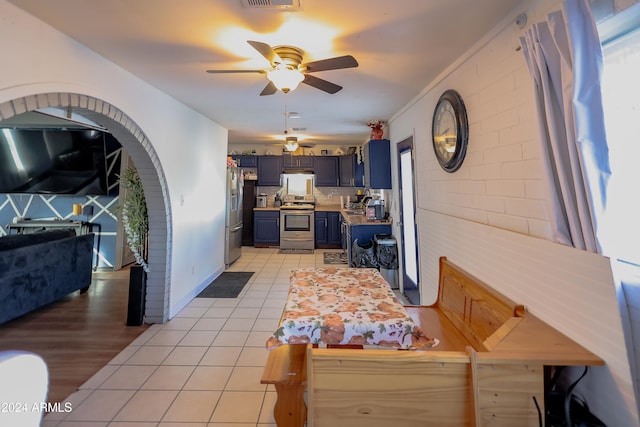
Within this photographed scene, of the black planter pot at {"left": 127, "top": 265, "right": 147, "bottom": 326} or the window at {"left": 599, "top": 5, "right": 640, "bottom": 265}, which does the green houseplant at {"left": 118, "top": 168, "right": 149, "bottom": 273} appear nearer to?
the black planter pot at {"left": 127, "top": 265, "right": 147, "bottom": 326}

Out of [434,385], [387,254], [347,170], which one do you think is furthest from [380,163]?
[434,385]

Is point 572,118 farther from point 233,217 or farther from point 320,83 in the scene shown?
point 233,217

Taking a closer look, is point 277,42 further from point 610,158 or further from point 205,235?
point 205,235

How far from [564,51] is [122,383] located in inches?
131

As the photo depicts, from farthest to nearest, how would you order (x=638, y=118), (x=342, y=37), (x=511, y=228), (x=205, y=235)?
(x=205, y=235) → (x=342, y=37) → (x=511, y=228) → (x=638, y=118)

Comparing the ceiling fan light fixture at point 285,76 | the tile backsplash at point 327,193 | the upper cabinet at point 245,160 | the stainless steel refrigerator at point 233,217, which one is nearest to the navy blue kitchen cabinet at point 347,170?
the tile backsplash at point 327,193

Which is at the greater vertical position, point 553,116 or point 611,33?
point 611,33

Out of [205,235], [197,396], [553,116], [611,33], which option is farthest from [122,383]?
[611,33]

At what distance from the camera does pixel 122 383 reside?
1.98 m

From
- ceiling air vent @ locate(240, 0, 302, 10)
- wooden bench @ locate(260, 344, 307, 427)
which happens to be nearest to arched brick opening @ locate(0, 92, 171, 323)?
ceiling air vent @ locate(240, 0, 302, 10)

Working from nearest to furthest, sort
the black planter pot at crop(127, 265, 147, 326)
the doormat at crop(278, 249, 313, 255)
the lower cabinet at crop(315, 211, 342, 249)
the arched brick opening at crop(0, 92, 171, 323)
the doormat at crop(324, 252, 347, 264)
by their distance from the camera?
the arched brick opening at crop(0, 92, 171, 323), the black planter pot at crop(127, 265, 147, 326), the doormat at crop(324, 252, 347, 264), the doormat at crop(278, 249, 313, 255), the lower cabinet at crop(315, 211, 342, 249)

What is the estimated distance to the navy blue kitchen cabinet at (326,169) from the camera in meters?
6.68

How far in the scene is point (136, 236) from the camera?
2922mm

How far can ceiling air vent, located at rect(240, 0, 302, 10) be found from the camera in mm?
1423
